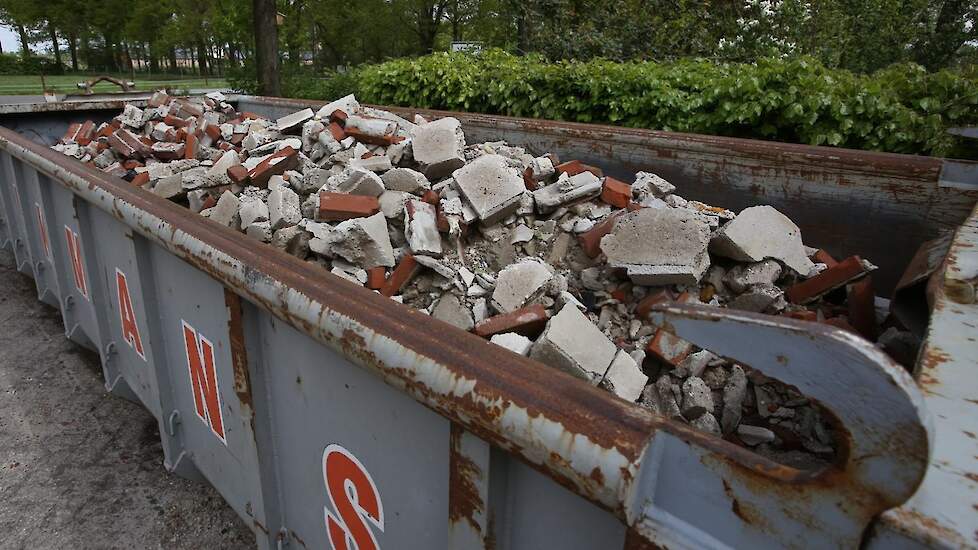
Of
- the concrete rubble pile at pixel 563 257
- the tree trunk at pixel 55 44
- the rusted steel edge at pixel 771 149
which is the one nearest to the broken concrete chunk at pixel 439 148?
the concrete rubble pile at pixel 563 257

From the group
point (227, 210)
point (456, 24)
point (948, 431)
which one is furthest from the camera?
point (456, 24)

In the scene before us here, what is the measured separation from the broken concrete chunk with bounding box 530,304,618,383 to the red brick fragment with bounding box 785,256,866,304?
860 mm

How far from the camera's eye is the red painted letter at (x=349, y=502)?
136 cm

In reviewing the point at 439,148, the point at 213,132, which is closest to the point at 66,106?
the point at 213,132

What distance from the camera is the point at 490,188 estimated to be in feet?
9.09

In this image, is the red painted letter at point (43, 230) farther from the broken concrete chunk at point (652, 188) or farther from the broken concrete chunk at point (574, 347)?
the broken concrete chunk at point (652, 188)

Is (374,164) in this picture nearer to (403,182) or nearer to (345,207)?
(403,182)

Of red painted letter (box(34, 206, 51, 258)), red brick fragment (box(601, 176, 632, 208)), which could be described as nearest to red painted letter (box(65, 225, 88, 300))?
red painted letter (box(34, 206, 51, 258))

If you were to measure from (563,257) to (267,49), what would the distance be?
1171 centimetres

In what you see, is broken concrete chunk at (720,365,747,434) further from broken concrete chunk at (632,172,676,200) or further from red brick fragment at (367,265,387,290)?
red brick fragment at (367,265,387,290)

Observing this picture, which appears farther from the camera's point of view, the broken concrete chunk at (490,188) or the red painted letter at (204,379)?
the broken concrete chunk at (490,188)

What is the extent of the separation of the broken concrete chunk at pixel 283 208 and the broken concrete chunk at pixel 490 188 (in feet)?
2.53

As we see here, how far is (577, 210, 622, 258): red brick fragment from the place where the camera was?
256cm

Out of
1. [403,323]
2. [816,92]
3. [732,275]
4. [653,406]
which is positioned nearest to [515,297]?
[653,406]
